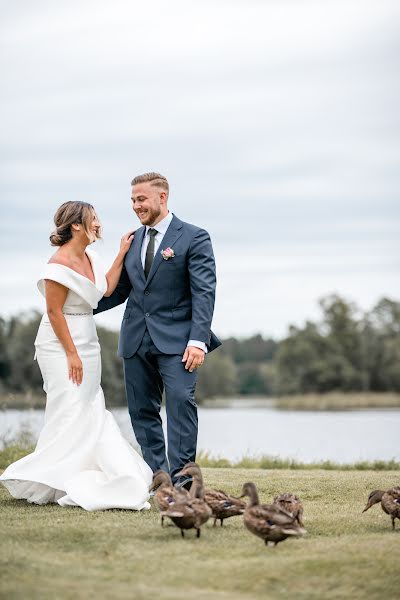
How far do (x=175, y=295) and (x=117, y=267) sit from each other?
0.70 metres

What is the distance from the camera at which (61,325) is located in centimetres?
852

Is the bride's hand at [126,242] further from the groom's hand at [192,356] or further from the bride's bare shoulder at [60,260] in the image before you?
the groom's hand at [192,356]

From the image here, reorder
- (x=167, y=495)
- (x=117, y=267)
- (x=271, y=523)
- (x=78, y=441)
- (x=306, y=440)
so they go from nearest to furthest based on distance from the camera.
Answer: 1. (x=271, y=523)
2. (x=167, y=495)
3. (x=78, y=441)
4. (x=117, y=267)
5. (x=306, y=440)

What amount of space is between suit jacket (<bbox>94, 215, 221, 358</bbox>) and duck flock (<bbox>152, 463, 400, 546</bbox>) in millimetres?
1446

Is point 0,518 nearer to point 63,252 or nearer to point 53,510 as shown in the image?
point 53,510

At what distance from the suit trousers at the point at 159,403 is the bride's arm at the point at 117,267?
0.65 metres

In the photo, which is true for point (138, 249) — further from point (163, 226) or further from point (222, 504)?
point (222, 504)

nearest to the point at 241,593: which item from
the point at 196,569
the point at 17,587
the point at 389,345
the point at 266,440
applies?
the point at 196,569

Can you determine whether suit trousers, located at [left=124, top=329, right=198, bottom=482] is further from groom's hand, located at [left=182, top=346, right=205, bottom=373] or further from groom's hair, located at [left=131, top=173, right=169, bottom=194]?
groom's hair, located at [left=131, top=173, right=169, bottom=194]

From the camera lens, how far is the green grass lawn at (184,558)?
5.30 m

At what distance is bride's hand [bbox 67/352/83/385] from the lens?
8.53 metres

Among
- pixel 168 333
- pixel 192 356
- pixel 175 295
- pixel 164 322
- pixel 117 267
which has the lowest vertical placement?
pixel 192 356

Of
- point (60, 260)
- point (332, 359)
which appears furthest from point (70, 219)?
point (332, 359)

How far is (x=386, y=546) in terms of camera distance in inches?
246
